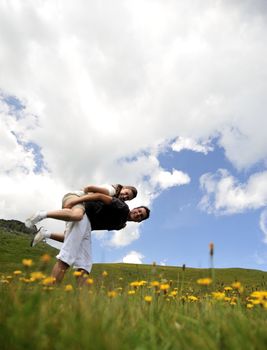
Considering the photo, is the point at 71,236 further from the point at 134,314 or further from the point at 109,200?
the point at 134,314

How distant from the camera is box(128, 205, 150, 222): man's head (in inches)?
322

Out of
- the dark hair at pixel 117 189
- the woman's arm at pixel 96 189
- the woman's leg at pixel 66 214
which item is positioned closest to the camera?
the woman's leg at pixel 66 214

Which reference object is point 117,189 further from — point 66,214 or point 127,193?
point 66,214

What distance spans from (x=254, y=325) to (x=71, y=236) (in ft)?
14.2

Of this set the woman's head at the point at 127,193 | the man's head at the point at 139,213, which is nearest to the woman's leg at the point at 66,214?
the woman's head at the point at 127,193

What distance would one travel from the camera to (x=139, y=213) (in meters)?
8.20

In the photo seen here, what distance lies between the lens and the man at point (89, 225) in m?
7.45

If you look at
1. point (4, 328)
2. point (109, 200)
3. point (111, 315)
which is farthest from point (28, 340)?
point (109, 200)

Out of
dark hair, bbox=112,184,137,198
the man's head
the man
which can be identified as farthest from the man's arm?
the man's head

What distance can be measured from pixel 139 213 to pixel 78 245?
1.40m

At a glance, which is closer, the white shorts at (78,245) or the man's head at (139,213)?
the white shorts at (78,245)

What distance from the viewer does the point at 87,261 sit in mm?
7953

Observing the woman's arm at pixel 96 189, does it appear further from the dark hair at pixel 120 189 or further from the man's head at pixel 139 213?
the man's head at pixel 139 213

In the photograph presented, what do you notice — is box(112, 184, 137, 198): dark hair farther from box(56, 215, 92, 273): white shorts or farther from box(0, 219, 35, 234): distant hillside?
box(0, 219, 35, 234): distant hillside
